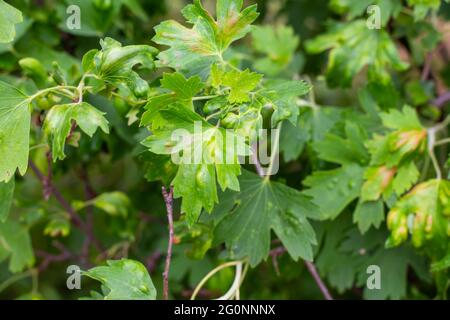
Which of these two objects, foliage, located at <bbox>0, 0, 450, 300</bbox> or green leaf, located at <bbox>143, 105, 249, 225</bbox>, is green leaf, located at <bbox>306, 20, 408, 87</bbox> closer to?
foliage, located at <bbox>0, 0, 450, 300</bbox>

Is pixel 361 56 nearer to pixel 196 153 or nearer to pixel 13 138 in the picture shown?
pixel 196 153

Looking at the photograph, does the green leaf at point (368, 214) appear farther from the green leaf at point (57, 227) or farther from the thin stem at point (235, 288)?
the green leaf at point (57, 227)

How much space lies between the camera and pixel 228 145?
966 mm

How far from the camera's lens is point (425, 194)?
126 cm

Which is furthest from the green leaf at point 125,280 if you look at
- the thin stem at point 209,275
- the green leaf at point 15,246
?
the green leaf at point 15,246

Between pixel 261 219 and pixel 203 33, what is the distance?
34 cm

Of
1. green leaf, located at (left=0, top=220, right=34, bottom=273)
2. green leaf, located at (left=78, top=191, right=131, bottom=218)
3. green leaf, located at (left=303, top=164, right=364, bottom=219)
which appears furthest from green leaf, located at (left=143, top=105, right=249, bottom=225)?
green leaf, located at (left=0, top=220, right=34, bottom=273)

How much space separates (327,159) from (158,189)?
512 mm

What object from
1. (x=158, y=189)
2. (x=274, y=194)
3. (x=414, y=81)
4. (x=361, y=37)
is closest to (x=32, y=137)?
(x=158, y=189)

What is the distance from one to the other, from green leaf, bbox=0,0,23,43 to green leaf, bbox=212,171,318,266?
1.44 ft

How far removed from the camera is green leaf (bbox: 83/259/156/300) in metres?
1.03

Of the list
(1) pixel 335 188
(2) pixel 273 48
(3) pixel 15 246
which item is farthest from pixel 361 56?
(3) pixel 15 246
